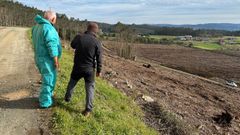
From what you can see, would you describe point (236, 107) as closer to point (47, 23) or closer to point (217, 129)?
point (217, 129)

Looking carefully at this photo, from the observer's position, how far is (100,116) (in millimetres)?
9648

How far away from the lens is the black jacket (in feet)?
28.4

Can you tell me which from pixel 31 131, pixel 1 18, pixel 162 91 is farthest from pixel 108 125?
pixel 1 18

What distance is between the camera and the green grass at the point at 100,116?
8.63m

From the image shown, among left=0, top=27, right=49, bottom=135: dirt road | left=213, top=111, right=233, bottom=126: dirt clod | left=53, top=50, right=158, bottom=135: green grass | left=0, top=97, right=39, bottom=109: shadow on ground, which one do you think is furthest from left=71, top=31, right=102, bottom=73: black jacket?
left=213, top=111, right=233, bottom=126: dirt clod

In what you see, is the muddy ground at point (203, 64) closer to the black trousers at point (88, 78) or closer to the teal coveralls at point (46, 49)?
the black trousers at point (88, 78)

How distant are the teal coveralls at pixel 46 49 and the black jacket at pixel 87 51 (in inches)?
18.7

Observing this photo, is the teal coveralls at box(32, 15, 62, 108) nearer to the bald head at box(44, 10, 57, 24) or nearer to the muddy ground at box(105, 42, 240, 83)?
the bald head at box(44, 10, 57, 24)

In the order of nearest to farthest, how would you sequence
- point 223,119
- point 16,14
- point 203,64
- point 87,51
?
point 87,51 < point 223,119 < point 203,64 < point 16,14

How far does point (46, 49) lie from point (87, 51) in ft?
2.97

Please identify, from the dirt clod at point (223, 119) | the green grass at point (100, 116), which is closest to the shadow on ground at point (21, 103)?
the green grass at point (100, 116)

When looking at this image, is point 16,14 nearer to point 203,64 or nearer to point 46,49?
point 203,64

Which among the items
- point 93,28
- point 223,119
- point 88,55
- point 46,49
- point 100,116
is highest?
point 93,28

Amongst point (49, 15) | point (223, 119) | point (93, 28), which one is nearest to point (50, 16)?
point (49, 15)
